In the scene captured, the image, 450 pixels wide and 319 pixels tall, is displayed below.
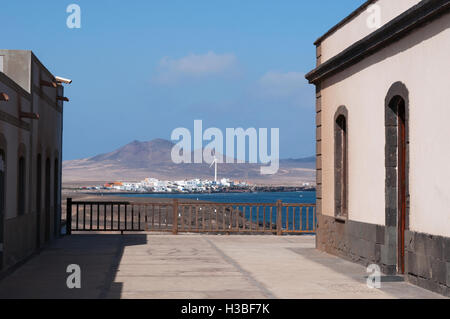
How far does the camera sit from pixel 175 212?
23969 millimetres

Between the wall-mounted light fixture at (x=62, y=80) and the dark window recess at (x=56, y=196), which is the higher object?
the wall-mounted light fixture at (x=62, y=80)

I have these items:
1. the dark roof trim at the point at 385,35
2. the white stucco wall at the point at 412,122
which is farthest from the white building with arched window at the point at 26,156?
the white stucco wall at the point at 412,122

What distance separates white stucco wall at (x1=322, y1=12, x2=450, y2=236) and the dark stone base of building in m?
0.20

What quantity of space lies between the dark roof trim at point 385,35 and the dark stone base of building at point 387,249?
11.2 feet

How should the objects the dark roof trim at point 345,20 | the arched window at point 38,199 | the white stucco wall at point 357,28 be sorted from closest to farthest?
1. the white stucco wall at point 357,28
2. the dark roof trim at point 345,20
3. the arched window at point 38,199

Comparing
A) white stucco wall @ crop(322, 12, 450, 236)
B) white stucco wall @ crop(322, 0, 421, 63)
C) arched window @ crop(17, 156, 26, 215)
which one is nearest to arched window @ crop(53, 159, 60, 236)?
arched window @ crop(17, 156, 26, 215)

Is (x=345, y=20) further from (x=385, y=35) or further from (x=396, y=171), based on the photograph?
(x=396, y=171)

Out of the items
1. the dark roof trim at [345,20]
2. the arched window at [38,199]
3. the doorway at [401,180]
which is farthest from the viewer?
the arched window at [38,199]

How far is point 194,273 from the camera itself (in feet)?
45.2

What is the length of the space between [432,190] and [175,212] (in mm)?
13324

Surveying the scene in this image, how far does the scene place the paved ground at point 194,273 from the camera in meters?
11.4

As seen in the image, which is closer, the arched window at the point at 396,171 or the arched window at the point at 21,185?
the arched window at the point at 396,171

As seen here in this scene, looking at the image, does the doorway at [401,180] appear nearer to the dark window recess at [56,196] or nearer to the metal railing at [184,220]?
the metal railing at [184,220]
